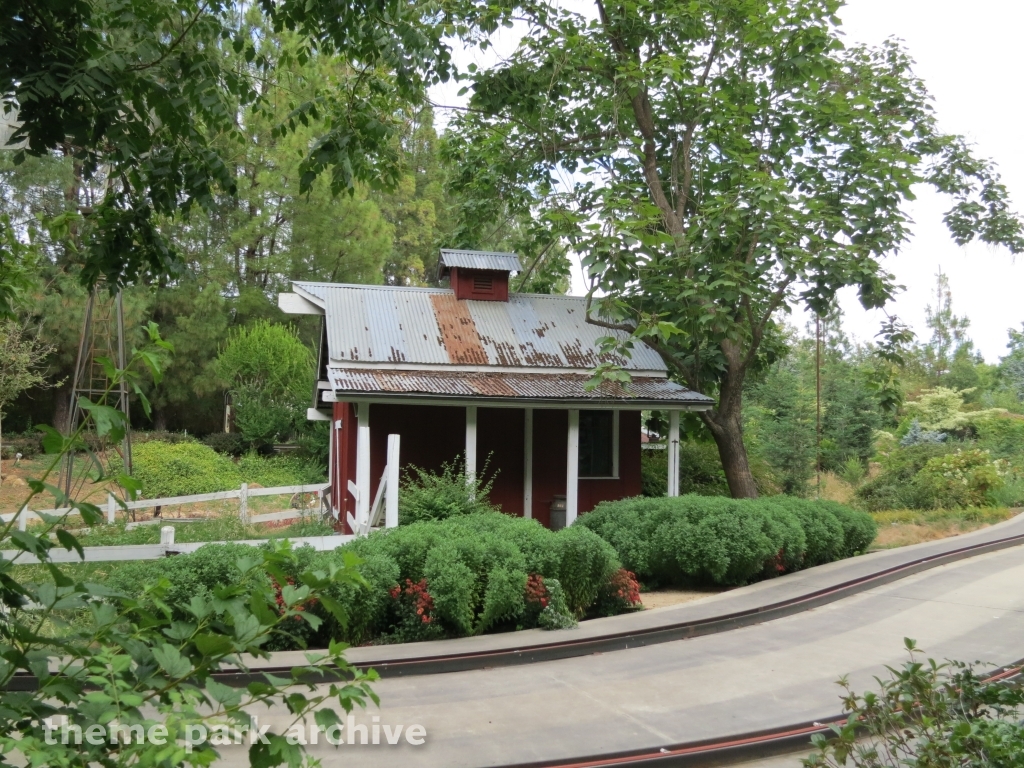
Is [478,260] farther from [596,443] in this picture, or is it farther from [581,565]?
[581,565]

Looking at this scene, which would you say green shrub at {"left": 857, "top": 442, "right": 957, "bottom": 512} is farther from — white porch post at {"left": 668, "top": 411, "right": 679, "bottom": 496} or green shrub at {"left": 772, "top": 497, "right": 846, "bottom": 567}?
green shrub at {"left": 772, "top": 497, "right": 846, "bottom": 567}

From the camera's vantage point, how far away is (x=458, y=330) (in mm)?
15781

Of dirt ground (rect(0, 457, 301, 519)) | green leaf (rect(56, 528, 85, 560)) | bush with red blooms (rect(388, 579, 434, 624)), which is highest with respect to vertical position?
green leaf (rect(56, 528, 85, 560))

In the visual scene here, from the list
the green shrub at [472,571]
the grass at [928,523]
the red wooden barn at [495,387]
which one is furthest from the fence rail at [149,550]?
the grass at [928,523]

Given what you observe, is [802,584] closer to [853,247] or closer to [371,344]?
[853,247]

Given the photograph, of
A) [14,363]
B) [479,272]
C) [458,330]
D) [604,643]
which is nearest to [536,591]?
[604,643]

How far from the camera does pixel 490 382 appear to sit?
14188 mm

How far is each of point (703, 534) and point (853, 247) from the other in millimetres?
5844

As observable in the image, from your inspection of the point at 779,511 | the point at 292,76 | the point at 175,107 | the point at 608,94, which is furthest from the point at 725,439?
the point at 175,107

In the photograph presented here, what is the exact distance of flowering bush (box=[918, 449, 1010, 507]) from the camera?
64.2 ft

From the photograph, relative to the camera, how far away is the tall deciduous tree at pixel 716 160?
12914mm

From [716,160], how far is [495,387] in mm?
6394

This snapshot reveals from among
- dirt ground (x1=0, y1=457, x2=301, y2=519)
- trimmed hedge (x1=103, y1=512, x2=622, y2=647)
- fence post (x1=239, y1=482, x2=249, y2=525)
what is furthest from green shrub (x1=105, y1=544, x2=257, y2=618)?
dirt ground (x1=0, y1=457, x2=301, y2=519)

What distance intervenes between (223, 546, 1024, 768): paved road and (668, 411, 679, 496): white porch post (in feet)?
16.0
